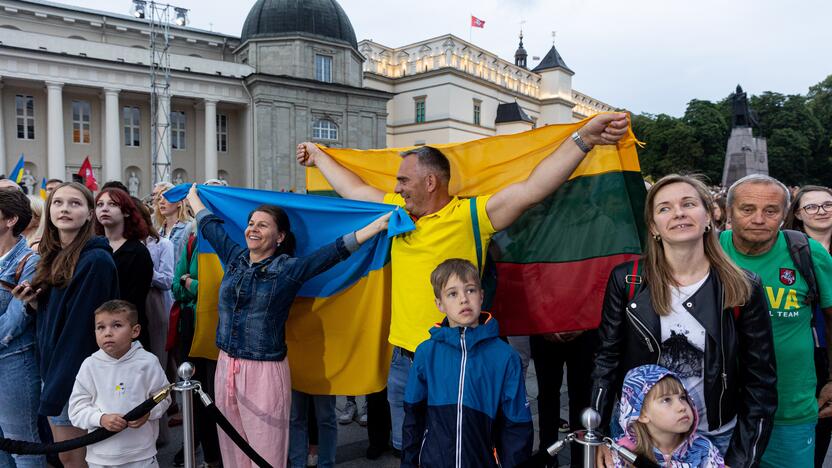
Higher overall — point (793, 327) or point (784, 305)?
point (784, 305)

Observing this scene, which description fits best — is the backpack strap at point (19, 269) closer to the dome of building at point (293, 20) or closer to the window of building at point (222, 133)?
the window of building at point (222, 133)

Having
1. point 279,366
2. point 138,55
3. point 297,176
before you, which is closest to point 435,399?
point 279,366

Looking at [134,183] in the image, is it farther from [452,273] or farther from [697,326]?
[697,326]

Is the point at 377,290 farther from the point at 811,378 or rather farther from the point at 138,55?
the point at 138,55

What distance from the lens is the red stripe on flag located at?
3.56 m

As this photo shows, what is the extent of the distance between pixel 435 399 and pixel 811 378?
1941mm

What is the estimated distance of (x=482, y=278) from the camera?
3.49m

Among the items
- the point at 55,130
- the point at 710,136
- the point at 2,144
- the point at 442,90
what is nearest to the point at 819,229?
the point at 55,130

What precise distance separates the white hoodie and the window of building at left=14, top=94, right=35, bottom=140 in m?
40.9

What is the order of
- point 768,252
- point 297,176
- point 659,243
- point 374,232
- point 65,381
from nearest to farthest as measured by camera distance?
1. point 659,243
2. point 768,252
3. point 65,381
4. point 374,232
5. point 297,176

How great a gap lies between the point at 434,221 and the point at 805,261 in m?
1.99

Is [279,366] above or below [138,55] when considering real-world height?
below

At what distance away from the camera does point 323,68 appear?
45.4 m

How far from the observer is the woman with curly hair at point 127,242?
3.95 m
